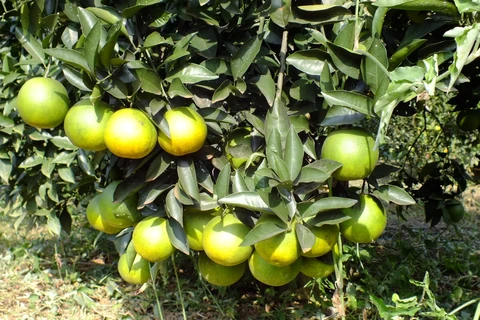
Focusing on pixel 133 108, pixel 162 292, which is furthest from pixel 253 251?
pixel 162 292

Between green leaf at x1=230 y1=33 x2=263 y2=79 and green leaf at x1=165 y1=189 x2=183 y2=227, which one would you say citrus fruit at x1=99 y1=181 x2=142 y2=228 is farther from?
green leaf at x1=230 y1=33 x2=263 y2=79

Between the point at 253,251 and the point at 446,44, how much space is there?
0.56m

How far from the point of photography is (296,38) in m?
1.17

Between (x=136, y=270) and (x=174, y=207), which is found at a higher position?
(x=174, y=207)

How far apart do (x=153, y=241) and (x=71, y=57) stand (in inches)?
16.4

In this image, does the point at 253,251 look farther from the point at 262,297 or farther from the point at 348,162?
the point at 262,297

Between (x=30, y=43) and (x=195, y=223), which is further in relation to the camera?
(x=30, y=43)

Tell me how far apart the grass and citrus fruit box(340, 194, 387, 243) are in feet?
2.67

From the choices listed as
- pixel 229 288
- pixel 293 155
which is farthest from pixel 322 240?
pixel 229 288

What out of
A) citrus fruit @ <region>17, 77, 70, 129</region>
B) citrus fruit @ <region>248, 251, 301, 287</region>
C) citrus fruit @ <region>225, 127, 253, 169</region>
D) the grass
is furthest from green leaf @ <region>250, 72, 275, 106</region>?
the grass

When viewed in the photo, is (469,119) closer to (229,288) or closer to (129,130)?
(229,288)

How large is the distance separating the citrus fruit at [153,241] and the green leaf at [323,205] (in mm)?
326

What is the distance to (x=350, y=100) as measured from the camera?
899mm

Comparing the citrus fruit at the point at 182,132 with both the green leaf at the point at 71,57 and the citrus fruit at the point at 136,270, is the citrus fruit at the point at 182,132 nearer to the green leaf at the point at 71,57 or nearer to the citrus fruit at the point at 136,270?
the green leaf at the point at 71,57
